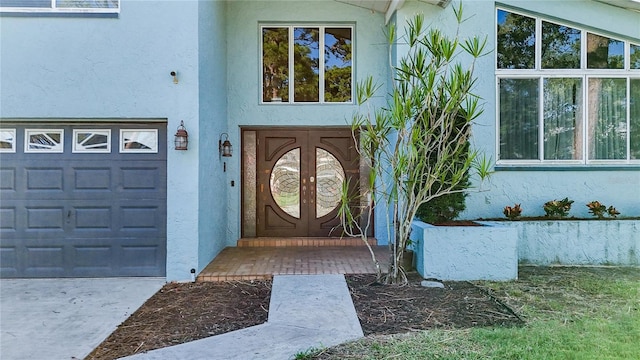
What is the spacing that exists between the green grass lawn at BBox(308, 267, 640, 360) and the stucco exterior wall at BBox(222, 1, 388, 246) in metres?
3.55

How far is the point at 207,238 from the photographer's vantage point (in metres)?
6.39

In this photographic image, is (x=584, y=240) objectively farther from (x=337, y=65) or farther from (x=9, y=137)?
(x=9, y=137)

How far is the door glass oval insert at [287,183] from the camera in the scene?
8.22 meters

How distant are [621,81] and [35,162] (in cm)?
1000

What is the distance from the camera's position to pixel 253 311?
4.54 meters

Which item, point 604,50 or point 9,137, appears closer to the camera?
point 9,137

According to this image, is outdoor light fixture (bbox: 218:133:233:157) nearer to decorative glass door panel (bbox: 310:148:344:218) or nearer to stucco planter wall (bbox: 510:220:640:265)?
decorative glass door panel (bbox: 310:148:344:218)

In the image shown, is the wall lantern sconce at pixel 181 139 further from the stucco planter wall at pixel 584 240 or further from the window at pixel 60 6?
the stucco planter wall at pixel 584 240

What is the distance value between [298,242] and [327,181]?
4.63 ft

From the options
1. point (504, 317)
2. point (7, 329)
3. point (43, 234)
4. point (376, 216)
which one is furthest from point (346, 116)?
point (7, 329)

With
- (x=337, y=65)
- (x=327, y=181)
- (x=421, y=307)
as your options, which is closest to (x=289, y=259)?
(x=327, y=181)

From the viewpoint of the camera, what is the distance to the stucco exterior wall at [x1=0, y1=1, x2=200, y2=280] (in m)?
5.74

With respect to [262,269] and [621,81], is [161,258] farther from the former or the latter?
[621,81]

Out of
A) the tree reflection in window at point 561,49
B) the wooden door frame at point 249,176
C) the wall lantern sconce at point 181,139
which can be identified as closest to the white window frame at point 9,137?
the wall lantern sconce at point 181,139
